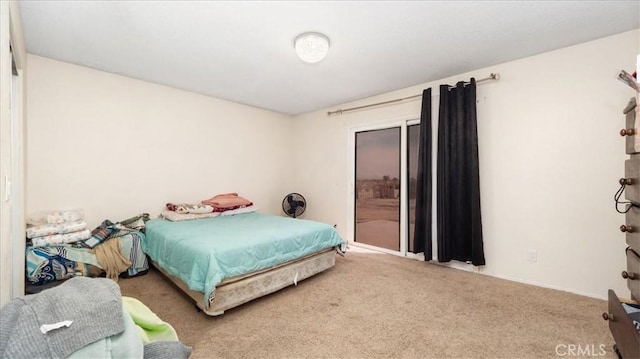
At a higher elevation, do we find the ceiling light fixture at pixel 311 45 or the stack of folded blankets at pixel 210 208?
the ceiling light fixture at pixel 311 45

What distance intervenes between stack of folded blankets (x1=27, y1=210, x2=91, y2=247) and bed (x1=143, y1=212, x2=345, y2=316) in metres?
0.59

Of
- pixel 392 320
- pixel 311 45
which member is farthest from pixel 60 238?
pixel 392 320

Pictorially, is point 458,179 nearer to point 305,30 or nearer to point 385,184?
point 385,184

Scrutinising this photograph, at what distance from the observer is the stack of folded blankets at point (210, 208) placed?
131 inches

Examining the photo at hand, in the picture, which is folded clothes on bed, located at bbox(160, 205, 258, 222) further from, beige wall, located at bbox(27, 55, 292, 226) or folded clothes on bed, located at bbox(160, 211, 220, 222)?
beige wall, located at bbox(27, 55, 292, 226)

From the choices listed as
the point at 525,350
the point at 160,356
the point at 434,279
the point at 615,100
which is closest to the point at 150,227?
the point at 160,356

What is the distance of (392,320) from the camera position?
2.05m

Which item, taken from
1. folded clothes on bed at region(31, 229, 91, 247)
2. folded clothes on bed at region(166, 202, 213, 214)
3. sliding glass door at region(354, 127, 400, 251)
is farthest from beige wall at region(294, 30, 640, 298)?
folded clothes on bed at region(31, 229, 91, 247)

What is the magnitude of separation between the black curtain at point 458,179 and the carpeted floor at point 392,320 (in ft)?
1.19

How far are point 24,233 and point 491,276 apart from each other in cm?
463

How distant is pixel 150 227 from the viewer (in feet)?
9.77

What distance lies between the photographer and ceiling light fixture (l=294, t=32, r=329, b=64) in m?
2.28

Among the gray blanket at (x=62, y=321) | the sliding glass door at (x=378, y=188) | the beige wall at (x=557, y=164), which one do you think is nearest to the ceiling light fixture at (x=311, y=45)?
the beige wall at (x=557, y=164)

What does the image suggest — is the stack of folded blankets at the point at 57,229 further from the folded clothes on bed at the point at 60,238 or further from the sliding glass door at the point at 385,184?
the sliding glass door at the point at 385,184
